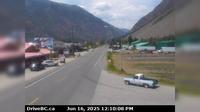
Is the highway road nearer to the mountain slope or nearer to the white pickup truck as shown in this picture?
the white pickup truck

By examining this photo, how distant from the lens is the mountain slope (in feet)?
14.0

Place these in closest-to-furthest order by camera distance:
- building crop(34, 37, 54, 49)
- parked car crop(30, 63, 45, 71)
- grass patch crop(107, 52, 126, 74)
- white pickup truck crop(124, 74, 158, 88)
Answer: parked car crop(30, 63, 45, 71) → white pickup truck crop(124, 74, 158, 88) → building crop(34, 37, 54, 49) → grass patch crop(107, 52, 126, 74)

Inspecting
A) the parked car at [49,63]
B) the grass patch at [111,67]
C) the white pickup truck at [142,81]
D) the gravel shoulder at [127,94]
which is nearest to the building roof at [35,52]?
the parked car at [49,63]

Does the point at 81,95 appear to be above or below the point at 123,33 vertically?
below

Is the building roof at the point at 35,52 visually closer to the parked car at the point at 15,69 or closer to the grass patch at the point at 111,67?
the parked car at the point at 15,69

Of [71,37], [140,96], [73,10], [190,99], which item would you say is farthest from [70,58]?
[190,99]

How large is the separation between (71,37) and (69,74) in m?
0.55

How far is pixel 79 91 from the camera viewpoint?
4.49m

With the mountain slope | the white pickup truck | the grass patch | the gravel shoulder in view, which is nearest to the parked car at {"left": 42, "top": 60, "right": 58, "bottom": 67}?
the mountain slope

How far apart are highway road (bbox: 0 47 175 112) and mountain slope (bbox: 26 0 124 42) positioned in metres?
0.41

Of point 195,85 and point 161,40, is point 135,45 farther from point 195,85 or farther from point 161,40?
point 195,85

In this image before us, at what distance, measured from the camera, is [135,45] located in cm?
446

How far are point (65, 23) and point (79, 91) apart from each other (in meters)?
0.95

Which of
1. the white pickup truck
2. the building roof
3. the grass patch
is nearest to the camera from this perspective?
the building roof
